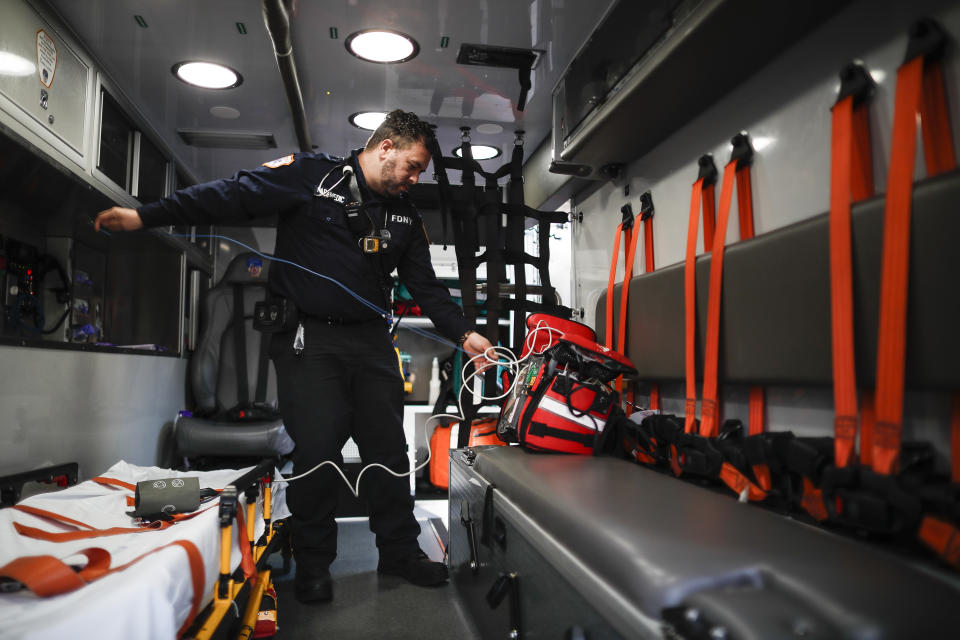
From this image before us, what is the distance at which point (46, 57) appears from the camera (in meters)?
2.49

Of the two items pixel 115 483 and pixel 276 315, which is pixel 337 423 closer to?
pixel 276 315

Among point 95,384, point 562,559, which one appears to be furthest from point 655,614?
point 95,384

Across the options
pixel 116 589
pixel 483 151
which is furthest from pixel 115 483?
pixel 483 151

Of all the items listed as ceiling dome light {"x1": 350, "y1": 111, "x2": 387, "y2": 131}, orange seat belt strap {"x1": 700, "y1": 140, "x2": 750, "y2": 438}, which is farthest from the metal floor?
ceiling dome light {"x1": 350, "y1": 111, "x2": 387, "y2": 131}

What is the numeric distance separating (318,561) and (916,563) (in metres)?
1.99

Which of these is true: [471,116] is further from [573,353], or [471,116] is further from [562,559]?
[562,559]

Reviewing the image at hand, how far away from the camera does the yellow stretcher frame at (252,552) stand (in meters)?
1.34

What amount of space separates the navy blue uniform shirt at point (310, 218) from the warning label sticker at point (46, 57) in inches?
34.2

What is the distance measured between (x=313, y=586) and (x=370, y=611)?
26 centimetres

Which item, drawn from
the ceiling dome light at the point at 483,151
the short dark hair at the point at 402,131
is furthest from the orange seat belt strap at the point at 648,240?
the ceiling dome light at the point at 483,151

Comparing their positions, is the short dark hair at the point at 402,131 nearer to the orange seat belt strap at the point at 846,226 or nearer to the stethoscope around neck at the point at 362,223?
the stethoscope around neck at the point at 362,223

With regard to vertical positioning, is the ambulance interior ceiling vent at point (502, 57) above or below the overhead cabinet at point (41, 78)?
above

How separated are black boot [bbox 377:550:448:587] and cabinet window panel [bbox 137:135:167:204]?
270cm

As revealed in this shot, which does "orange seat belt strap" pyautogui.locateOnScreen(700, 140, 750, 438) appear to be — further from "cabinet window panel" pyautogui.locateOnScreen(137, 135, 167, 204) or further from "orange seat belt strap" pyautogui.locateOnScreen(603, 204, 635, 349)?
"cabinet window panel" pyautogui.locateOnScreen(137, 135, 167, 204)
